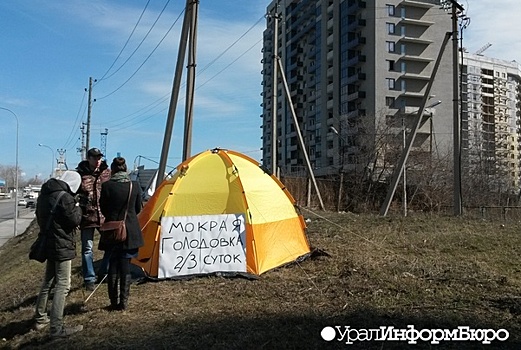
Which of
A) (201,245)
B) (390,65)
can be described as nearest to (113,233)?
(201,245)

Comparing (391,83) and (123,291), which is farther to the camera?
(391,83)

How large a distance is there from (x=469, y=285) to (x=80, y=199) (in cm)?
559

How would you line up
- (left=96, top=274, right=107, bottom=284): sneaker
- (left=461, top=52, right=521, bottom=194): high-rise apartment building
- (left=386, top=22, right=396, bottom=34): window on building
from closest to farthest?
(left=96, top=274, right=107, bottom=284): sneaker, (left=386, top=22, right=396, bottom=34): window on building, (left=461, top=52, right=521, bottom=194): high-rise apartment building

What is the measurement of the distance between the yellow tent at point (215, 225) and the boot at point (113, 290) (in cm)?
135

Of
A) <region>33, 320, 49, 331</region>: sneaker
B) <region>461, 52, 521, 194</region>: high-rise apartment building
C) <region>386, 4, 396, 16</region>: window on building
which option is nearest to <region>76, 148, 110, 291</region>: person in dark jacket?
<region>33, 320, 49, 331</region>: sneaker

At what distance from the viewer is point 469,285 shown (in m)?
6.77

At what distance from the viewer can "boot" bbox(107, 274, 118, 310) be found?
633 centimetres

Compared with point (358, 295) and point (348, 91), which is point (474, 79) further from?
point (358, 295)

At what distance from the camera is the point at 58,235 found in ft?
18.7

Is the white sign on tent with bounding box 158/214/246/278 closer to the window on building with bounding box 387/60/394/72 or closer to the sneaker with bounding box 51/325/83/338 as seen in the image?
the sneaker with bounding box 51/325/83/338

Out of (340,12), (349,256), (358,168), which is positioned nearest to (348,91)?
(340,12)

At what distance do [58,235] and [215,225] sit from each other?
2858 millimetres

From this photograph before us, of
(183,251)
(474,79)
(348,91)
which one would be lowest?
A: (183,251)

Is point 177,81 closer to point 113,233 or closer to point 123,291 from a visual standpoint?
point 113,233
